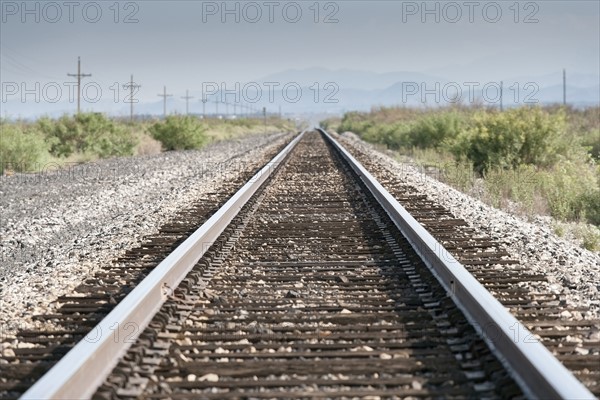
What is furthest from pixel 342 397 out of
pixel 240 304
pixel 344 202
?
pixel 344 202

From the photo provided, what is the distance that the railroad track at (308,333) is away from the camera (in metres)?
3.81

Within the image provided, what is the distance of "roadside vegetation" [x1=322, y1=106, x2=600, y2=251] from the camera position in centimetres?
1291

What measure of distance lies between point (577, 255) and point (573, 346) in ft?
12.0

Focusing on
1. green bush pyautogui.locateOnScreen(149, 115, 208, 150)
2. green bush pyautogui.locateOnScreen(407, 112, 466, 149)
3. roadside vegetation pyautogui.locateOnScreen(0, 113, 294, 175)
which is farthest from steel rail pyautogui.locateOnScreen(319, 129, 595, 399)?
green bush pyautogui.locateOnScreen(149, 115, 208, 150)

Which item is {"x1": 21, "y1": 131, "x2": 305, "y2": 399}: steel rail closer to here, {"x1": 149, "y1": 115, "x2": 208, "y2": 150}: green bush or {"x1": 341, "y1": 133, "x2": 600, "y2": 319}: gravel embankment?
{"x1": 341, "y1": 133, "x2": 600, "y2": 319}: gravel embankment

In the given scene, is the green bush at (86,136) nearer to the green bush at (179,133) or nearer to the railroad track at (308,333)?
the green bush at (179,133)

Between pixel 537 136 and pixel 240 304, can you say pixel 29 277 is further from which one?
pixel 537 136

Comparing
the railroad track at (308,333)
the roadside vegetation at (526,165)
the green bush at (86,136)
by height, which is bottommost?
the railroad track at (308,333)

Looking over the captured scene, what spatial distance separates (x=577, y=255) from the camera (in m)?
7.89

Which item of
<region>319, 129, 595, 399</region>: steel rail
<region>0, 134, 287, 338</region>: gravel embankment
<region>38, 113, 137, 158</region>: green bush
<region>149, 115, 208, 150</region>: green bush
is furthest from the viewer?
<region>149, 115, 208, 150</region>: green bush

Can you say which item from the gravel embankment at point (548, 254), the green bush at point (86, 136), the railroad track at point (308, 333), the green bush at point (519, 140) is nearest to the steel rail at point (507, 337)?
the railroad track at point (308, 333)

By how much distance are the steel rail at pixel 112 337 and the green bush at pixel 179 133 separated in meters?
31.5

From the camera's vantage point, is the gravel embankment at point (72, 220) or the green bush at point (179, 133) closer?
the gravel embankment at point (72, 220)

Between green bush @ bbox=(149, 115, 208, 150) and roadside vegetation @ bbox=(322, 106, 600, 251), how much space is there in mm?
11050
